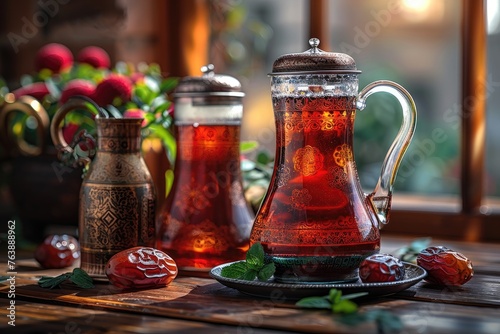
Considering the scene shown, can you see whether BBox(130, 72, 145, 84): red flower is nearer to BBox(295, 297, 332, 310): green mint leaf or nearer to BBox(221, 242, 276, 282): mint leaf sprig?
BBox(221, 242, 276, 282): mint leaf sprig

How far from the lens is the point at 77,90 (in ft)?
4.39

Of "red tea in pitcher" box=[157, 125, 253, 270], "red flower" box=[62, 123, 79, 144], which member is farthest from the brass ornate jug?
"red flower" box=[62, 123, 79, 144]

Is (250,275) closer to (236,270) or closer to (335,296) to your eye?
(236,270)

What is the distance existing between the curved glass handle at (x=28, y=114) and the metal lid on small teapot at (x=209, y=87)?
36 centimetres

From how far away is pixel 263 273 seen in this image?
0.91m

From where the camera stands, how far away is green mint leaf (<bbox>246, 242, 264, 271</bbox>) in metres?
0.93

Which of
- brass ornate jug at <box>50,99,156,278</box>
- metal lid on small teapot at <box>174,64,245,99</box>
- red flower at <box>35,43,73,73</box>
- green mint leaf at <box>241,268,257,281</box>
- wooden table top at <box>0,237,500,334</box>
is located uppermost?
red flower at <box>35,43,73,73</box>

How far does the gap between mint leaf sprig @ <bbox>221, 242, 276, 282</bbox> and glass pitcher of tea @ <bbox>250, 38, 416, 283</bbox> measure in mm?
Answer: 12

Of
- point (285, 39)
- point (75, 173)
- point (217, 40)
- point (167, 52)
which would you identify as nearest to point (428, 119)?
point (285, 39)

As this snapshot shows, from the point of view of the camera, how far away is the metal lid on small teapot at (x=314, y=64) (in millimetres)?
914

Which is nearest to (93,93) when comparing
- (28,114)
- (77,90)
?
(77,90)

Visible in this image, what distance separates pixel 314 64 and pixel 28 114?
69cm

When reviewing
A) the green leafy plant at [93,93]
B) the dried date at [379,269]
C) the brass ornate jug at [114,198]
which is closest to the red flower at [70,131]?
the green leafy plant at [93,93]

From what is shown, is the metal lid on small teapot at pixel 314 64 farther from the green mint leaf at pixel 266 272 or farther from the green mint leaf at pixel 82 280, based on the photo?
the green mint leaf at pixel 82 280
